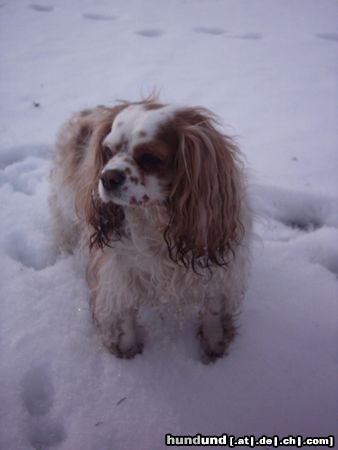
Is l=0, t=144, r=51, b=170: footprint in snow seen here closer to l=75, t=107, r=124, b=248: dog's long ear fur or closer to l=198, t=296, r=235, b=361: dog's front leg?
l=75, t=107, r=124, b=248: dog's long ear fur

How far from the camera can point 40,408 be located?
1.90 metres

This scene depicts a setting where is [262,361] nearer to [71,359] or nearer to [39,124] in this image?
[71,359]

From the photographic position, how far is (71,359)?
2059 millimetres

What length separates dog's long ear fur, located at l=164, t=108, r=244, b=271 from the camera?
1546 mm

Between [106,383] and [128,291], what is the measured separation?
0.48 metres

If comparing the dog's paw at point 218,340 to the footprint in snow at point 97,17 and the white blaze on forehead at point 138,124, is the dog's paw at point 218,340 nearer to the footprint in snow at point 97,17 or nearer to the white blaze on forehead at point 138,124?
the white blaze on forehead at point 138,124

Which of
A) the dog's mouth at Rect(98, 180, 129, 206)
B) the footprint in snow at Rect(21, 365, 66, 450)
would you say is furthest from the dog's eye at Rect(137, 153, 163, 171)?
the footprint in snow at Rect(21, 365, 66, 450)

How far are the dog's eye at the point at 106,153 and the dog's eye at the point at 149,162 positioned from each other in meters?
0.18

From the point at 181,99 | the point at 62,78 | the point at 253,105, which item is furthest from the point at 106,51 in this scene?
the point at 253,105

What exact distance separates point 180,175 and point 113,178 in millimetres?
268

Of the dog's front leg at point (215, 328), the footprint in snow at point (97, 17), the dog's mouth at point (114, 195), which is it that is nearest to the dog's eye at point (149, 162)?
the dog's mouth at point (114, 195)

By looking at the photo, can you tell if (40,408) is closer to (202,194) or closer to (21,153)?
(202,194)

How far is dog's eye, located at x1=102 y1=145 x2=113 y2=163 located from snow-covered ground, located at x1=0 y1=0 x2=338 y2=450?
985 millimetres

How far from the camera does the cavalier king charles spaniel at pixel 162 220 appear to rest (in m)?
1.52
